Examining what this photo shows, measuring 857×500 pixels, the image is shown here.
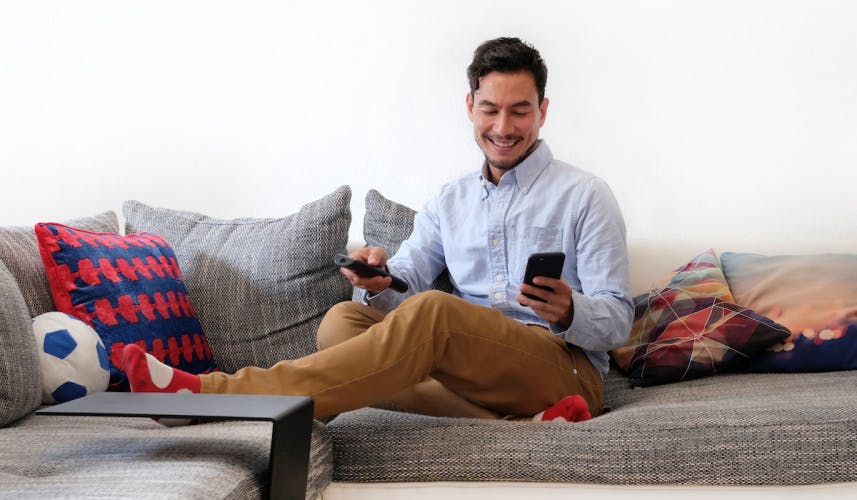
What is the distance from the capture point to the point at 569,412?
6.33 ft

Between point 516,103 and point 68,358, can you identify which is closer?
point 68,358

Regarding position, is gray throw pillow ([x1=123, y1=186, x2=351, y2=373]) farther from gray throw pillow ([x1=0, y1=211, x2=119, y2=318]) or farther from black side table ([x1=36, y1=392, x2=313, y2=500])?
black side table ([x1=36, y1=392, x2=313, y2=500])

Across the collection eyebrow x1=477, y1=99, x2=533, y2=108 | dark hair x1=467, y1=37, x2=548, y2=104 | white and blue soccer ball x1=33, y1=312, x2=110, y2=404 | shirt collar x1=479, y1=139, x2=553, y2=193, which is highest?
dark hair x1=467, y1=37, x2=548, y2=104

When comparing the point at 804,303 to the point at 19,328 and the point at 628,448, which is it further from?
the point at 19,328

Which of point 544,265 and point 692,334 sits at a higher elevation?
point 544,265

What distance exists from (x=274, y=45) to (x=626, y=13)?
1.09 meters

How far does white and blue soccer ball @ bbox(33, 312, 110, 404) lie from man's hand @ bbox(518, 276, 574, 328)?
946 mm

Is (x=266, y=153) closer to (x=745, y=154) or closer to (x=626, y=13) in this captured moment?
(x=626, y=13)

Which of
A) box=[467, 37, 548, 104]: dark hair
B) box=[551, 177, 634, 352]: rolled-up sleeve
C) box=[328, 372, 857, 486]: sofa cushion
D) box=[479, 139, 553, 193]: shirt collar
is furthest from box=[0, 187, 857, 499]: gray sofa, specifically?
box=[467, 37, 548, 104]: dark hair

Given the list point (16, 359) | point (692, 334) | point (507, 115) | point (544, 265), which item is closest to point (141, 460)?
point (16, 359)

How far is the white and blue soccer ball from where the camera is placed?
2012 millimetres

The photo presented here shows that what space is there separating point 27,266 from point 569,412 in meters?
1.28

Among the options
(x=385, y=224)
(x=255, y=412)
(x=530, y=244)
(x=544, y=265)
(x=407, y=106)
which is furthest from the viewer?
(x=407, y=106)

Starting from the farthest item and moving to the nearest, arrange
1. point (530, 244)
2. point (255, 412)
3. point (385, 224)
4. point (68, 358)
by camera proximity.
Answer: point (385, 224) < point (530, 244) < point (68, 358) < point (255, 412)
